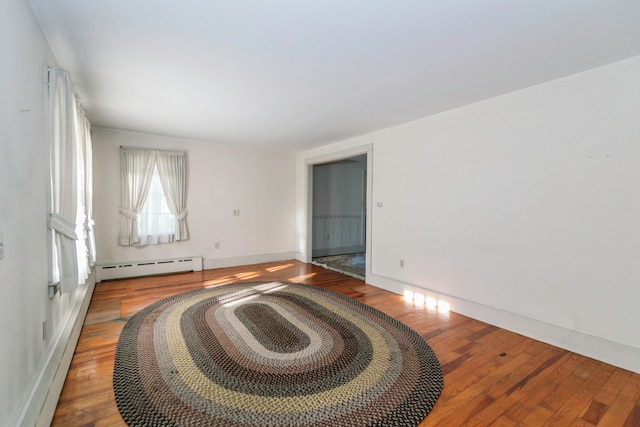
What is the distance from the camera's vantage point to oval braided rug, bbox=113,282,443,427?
1685 millimetres

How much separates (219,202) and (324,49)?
13.1ft

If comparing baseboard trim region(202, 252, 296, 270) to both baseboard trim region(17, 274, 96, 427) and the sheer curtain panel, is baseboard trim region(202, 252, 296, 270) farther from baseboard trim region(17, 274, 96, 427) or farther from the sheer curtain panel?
the sheer curtain panel

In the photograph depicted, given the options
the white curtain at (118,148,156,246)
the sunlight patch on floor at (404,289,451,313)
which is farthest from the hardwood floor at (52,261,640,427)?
the white curtain at (118,148,156,246)

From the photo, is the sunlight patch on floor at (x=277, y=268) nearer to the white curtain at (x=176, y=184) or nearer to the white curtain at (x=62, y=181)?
the white curtain at (x=176, y=184)

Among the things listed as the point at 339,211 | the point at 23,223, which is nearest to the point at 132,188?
the point at 23,223

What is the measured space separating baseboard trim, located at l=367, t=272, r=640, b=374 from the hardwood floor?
0.07 metres

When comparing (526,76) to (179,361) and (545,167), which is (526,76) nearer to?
(545,167)

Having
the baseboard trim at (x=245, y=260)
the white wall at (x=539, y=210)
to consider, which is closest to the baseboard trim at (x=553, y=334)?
the white wall at (x=539, y=210)

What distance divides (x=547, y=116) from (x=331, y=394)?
3014 mm

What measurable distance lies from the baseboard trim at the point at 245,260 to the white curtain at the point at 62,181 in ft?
10.6

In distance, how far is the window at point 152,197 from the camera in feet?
14.9

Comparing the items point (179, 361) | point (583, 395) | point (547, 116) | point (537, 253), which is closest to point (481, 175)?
point (547, 116)

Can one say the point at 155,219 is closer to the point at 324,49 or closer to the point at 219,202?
the point at 219,202

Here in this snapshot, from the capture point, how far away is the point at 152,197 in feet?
15.6
